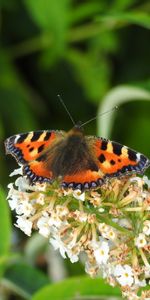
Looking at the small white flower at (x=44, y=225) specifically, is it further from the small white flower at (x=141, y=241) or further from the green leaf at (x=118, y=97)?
the green leaf at (x=118, y=97)

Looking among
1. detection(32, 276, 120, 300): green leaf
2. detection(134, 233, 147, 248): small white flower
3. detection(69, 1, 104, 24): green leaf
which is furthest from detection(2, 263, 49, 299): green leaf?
detection(69, 1, 104, 24): green leaf

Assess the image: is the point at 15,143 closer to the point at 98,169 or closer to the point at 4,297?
the point at 98,169

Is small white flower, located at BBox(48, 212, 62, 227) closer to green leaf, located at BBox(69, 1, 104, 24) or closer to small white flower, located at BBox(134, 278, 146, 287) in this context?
small white flower, located at BBox(134, 278, 146, 287)

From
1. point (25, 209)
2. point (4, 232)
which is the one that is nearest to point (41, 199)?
point (25, 209)

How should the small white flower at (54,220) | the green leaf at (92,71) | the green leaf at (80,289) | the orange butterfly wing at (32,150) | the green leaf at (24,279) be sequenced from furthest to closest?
1. the green leaf at (92,71)
2. the green leaf at (24,279)
3. the green leaf at (80,289)
4. the orange butterfly wing at (32,150)
5. the small white flower at (54,220)

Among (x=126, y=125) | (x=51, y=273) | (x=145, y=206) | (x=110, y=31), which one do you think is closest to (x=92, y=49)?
(x=110, y=31)

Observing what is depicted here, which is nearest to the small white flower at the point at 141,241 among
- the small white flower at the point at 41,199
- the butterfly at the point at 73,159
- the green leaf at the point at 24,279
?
the butterfly at the point at 73,159
